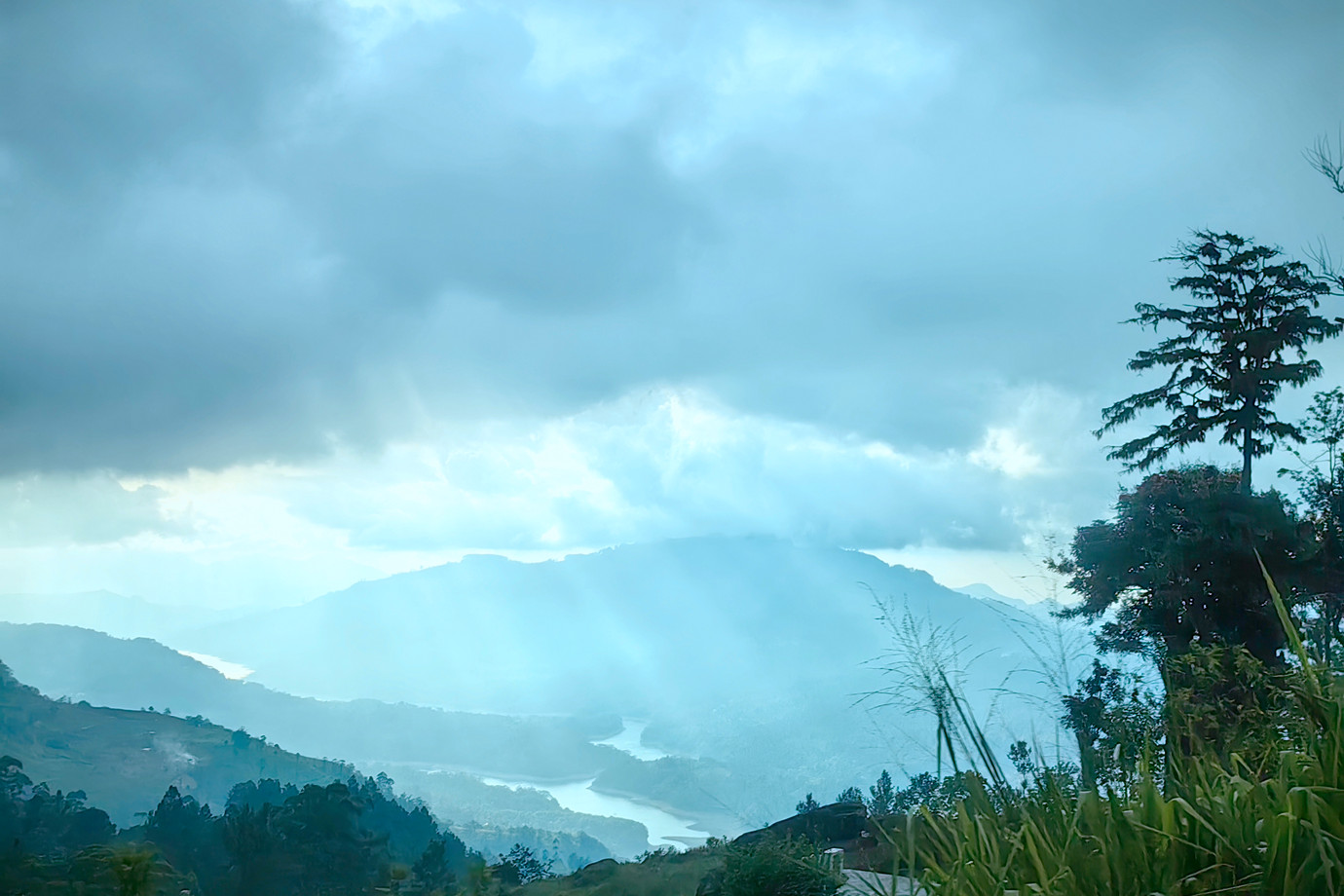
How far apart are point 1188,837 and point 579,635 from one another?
68949 millimetres

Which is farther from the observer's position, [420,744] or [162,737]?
[420,744]

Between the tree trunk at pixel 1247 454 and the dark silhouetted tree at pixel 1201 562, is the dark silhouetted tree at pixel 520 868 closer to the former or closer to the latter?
the dark silhouetted tree at pixel 1201 562

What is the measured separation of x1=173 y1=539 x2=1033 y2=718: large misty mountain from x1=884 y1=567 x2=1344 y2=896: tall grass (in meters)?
23.3

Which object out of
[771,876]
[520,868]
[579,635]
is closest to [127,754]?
[520,868]

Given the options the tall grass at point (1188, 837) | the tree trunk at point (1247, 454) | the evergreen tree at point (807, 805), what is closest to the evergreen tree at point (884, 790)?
the evergreen tree at point (807, 805)

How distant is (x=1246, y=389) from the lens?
1436 cm

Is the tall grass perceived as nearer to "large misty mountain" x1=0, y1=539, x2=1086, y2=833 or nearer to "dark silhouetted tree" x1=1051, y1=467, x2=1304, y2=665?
"large misty mountain" x1=0, y1=539, x2=1086, y2=833

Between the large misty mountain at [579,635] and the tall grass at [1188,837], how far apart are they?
23347 millimetres

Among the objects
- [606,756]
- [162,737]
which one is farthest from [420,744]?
[162,737]

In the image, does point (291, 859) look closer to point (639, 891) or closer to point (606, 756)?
point (639, 891)

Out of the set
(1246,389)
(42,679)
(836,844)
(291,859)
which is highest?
(1246,389)

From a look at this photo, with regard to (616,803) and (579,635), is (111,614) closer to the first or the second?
(616,803)

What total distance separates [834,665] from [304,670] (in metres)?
27.8

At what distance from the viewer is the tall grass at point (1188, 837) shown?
2.18m
